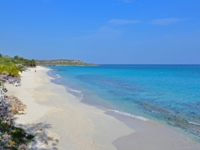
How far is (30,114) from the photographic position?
11.2 metres

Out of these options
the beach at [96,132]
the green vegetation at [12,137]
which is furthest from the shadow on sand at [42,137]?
the green vegetation at [12,137]

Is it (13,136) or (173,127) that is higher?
(13,136)

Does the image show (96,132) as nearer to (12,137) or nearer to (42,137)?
(42,137)

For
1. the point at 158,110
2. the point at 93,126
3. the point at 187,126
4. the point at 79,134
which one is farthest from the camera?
the point at 158,110

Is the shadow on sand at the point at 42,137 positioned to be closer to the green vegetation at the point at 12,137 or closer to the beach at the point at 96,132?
the beach at the point at 96,132

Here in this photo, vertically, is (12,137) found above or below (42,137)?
above

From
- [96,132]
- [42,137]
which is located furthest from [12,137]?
[96,132]

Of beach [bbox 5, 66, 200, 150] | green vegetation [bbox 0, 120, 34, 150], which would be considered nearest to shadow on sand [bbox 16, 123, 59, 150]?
beach [bbox 5, 66, 200, 150]

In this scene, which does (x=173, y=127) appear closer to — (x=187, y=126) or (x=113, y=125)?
(x=187, y=126)

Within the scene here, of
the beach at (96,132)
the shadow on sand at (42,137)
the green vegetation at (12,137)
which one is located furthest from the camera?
the beach at (96,132)

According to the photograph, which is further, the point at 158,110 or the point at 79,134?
the point at 158,110

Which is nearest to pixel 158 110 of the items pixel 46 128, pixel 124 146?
pixel 124 146

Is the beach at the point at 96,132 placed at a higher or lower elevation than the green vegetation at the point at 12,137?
lower

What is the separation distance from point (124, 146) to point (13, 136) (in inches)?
159
